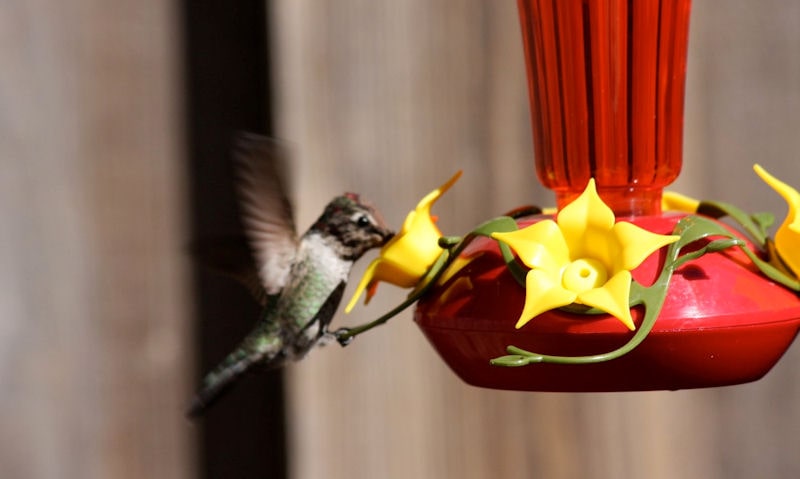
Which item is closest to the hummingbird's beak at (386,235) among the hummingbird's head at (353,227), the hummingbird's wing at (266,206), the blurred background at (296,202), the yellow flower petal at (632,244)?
the hummingbird's head at (353,227)

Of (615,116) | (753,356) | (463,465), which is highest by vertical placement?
(615,116)

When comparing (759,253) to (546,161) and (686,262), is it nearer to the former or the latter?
(686,262)

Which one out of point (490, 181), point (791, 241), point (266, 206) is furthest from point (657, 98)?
point (490, 181)

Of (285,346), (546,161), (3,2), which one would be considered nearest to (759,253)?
(546,161)

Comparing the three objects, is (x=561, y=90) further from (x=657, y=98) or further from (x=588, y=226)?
(x=588, y=226)

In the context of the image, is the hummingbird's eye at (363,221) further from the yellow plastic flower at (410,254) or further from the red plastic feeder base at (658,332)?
the red plastic feeder base at (658,332)

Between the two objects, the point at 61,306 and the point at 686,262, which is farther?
the point at 61,306

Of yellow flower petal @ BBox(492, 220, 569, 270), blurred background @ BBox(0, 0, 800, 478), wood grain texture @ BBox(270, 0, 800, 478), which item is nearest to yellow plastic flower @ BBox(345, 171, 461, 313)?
yellow flower petal @ BBox(492, 220, 569, 270)
